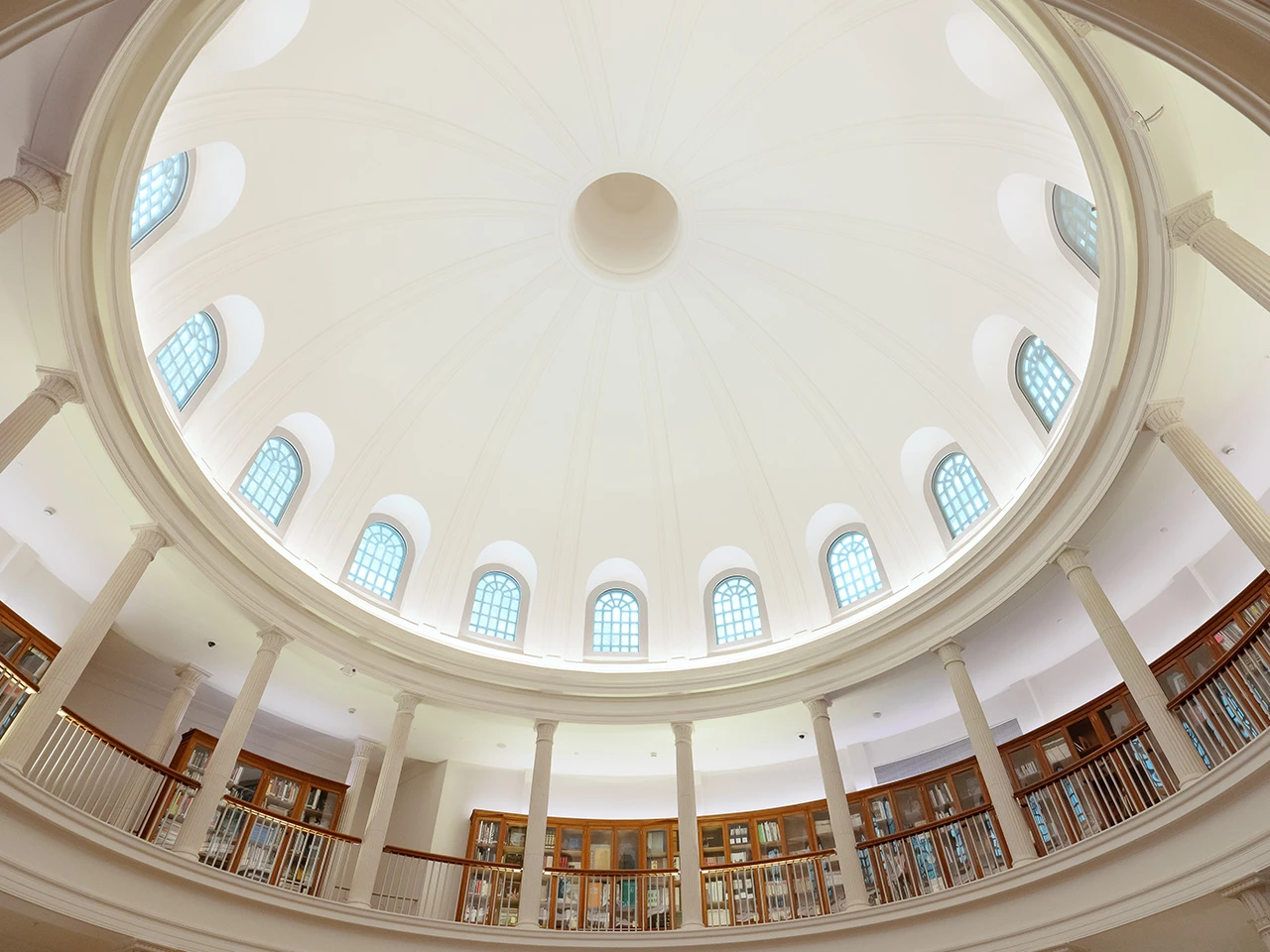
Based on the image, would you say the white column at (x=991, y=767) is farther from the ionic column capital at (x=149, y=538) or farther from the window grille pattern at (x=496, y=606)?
the ionic column capital at (x=149, y=538)

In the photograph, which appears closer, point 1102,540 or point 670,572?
point 1102,540

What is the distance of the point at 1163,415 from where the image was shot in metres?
10.5

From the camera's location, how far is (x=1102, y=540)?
13.0 m

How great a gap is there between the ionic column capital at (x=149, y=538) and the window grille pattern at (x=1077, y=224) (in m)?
14.5

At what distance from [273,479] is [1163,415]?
14.8 meters

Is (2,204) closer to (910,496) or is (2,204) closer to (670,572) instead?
(670,572)

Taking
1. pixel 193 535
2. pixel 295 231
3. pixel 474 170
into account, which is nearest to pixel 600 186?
pixel 474 170

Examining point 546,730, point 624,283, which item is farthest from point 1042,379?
point 546,730

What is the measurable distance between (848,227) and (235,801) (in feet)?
48.1

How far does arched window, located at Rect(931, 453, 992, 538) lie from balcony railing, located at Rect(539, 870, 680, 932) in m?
8.28

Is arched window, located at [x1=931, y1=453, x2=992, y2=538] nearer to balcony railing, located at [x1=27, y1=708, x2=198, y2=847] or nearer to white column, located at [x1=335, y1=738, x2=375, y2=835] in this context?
white column, located at [x1=335, y1=738, x2=375, y2=835]

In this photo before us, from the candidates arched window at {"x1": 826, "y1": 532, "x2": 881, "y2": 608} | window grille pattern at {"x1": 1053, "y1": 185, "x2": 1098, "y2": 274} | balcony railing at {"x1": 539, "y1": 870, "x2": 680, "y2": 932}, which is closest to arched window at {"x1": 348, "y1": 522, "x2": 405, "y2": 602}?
balcony railing at {"x1": 539, "y1": 870, "x2": 680, "y2": 932}

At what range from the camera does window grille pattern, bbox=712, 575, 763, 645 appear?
58.7ft

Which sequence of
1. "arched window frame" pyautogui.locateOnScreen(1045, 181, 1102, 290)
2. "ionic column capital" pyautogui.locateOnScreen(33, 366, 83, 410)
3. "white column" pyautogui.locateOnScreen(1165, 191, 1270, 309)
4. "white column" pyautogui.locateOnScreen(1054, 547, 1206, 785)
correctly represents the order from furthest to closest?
1. "arched window frame" pyautogui.locateOnScreen(1045, 181, 1102, 290)
2. "ionic column capital" pyautogui.locateOnScreen(33, 366, 83, 410)
3. "white column" pyautogui.locateOnScreen(1054, 547, 1206, 785)
4. "white column" pyautogui.locateOnScreen(1165, 191, 1270, 309)
